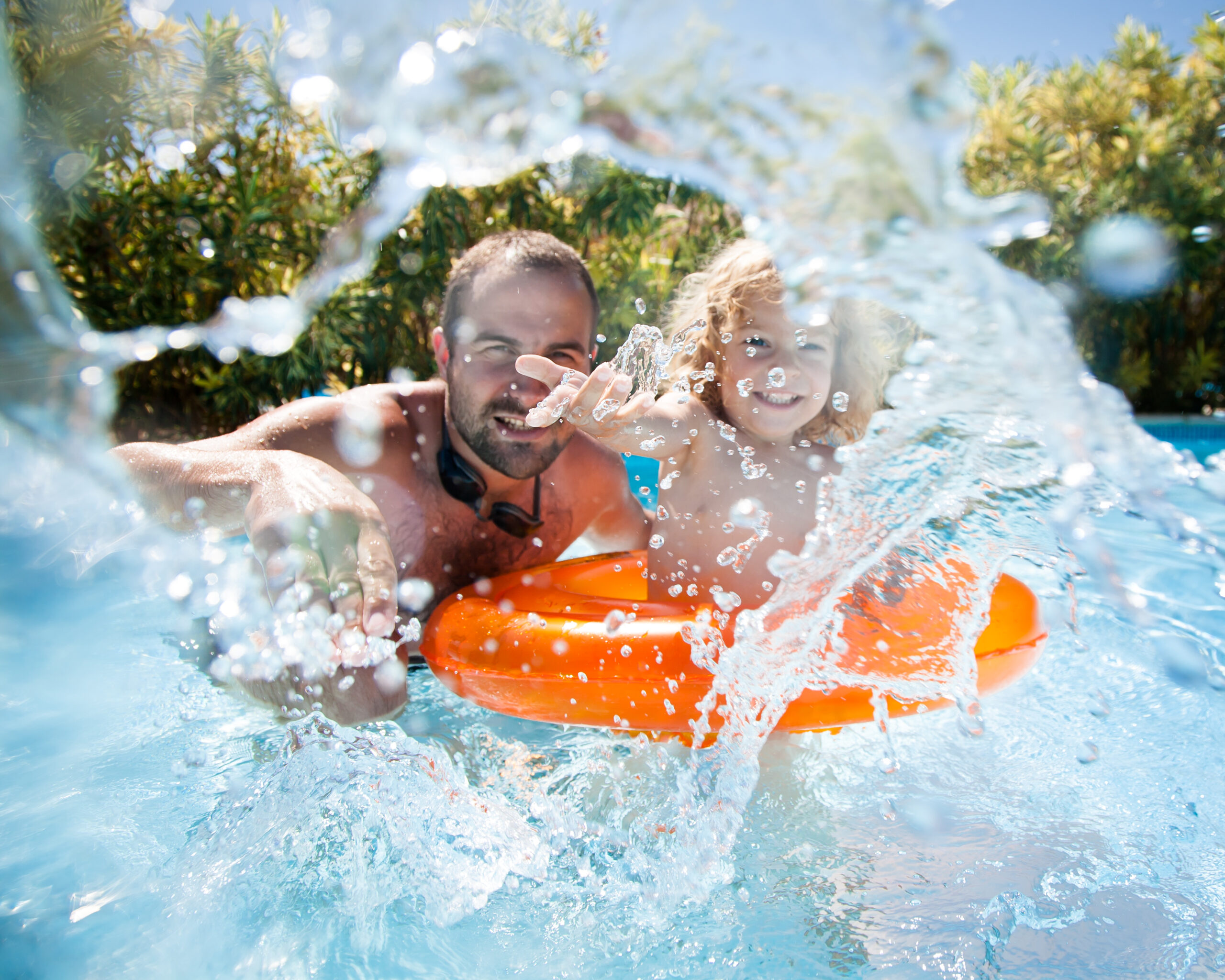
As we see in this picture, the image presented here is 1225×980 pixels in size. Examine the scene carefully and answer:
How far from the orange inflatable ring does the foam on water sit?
0.04 m

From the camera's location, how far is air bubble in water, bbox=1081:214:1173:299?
6.98 metres

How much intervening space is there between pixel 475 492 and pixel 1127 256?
7.02m

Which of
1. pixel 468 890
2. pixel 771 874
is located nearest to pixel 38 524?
pixel 468 890

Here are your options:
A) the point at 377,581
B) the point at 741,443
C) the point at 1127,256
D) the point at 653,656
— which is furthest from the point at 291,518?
the point at 1127,256

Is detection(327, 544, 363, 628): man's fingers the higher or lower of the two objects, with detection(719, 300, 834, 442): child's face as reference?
lower

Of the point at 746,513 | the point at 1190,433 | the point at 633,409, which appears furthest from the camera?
the point at 1190,433

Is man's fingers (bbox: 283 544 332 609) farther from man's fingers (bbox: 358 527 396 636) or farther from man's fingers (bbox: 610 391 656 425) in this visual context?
man's fingers (bbox: 610 391 656 425)

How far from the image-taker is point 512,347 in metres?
2.31

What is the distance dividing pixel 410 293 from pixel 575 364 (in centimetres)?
406

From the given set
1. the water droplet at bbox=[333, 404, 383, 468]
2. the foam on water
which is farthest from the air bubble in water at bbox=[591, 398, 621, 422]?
the water droplet at bbox=[333, 404, 383, 468]

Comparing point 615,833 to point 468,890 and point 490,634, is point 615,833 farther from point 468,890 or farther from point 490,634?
point 490,634

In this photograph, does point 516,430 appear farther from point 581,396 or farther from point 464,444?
point 581,396

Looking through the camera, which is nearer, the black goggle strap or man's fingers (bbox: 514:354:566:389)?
man's fingers (bbox: 514:354:566:389)

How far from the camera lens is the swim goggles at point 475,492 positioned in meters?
2.40
